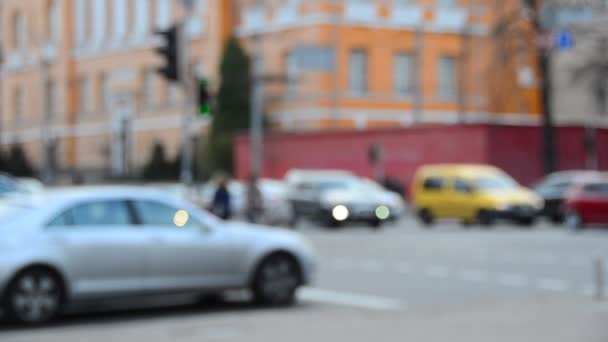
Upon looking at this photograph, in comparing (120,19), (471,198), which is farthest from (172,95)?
(471,198)

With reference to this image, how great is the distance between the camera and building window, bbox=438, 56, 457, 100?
65.9m

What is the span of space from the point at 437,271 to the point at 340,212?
18.0 metres

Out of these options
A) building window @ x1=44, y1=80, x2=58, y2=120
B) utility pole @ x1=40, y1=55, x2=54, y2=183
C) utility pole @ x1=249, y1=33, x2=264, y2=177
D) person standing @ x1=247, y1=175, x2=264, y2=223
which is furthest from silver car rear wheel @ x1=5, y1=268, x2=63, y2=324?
building window @ x1=44, y1=80, x2=58, y2=120

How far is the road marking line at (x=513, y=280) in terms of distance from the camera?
1939cm

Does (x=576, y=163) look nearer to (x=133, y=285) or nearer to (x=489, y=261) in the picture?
(x=489, y=261)

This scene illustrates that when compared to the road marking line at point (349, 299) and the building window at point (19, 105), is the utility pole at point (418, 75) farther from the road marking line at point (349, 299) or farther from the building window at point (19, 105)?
the road marking line at point (349, 299)

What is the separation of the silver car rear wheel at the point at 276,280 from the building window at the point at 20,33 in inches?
2765

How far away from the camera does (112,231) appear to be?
48.0ft

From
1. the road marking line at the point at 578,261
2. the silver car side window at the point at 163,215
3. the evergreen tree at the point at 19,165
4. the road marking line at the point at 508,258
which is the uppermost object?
the evergreen tree at the point at 19,165

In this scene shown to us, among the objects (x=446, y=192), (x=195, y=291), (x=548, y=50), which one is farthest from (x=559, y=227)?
(x=195, y=291)

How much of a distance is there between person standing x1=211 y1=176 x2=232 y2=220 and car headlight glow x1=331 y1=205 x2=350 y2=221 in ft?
36.6

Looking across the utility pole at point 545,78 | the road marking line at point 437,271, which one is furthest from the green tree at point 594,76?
the road marking line at point 437,271

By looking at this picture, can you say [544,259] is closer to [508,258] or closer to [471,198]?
[508,258]

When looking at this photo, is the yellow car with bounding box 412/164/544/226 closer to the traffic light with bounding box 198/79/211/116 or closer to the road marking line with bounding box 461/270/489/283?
the traffic light with bounding box 198/79/211/116
